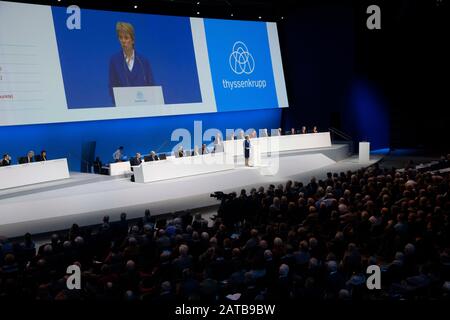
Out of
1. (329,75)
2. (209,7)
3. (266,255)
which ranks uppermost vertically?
(209,7)

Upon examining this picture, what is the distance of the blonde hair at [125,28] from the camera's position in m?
15.6

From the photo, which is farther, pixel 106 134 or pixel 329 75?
pixel 329 75

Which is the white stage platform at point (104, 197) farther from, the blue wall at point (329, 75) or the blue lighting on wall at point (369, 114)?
the blue lighting on wall at point (369, 114)

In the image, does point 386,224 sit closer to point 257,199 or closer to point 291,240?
point 291,240

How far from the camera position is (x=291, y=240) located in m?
6.78

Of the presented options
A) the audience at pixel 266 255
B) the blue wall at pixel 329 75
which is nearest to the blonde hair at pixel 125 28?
the blue wall at pixel 329 75

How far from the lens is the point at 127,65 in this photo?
15797 mm

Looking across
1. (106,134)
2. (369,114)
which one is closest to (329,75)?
(369,114)

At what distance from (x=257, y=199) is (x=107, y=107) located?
7.60 metres

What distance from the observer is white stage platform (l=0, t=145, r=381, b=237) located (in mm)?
9969

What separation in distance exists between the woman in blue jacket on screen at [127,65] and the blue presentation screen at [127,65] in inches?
1.2

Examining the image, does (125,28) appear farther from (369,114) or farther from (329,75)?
(369,114)
